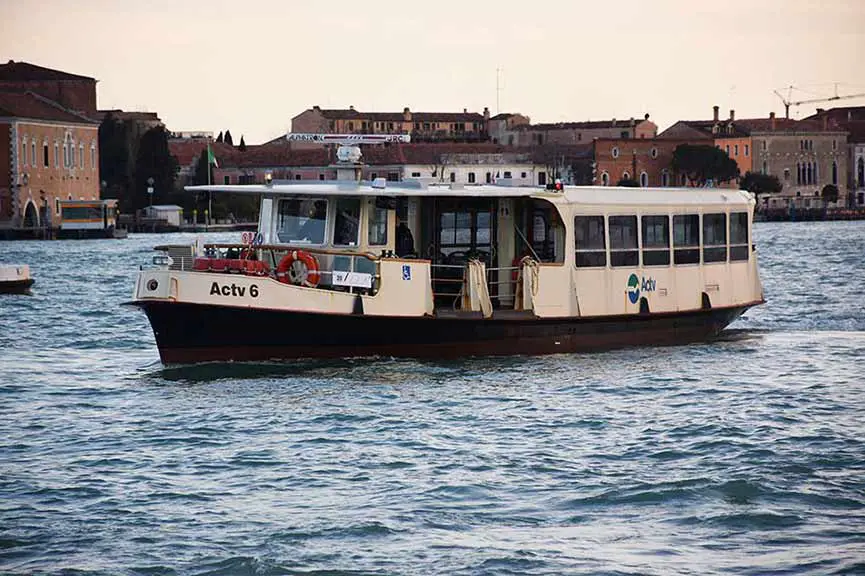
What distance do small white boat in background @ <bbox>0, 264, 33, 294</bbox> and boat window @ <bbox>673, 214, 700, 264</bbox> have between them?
57.9 feet

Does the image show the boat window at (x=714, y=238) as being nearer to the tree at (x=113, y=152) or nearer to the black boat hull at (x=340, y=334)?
the black boat hull at (x=340, y=334)

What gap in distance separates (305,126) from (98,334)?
314ft

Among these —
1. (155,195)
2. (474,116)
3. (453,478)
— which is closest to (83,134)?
(155,195)

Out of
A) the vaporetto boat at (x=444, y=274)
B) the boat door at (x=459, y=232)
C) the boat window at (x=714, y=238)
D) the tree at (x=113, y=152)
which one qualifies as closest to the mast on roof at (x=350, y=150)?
the vaporetto boat at (x=444, y=274)

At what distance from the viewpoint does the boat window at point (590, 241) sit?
21.8m

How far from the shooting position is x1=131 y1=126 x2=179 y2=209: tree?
332 feet

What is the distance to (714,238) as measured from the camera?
2397 centimetres

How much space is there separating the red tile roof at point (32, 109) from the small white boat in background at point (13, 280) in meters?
51.8

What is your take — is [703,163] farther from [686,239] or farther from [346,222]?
[346,222]

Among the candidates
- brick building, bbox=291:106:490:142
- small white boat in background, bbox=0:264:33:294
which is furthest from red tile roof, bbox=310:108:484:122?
small white boat in background, bbox=0:264:33:294

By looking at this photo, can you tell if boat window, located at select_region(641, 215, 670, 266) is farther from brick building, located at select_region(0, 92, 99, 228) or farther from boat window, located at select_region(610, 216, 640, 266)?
brick building, located at select_region(0, 92, 99, 228)

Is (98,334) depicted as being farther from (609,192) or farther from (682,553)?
(682,553)

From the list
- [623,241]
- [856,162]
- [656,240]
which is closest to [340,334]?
[623,241]

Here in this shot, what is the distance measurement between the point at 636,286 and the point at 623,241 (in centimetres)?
59
